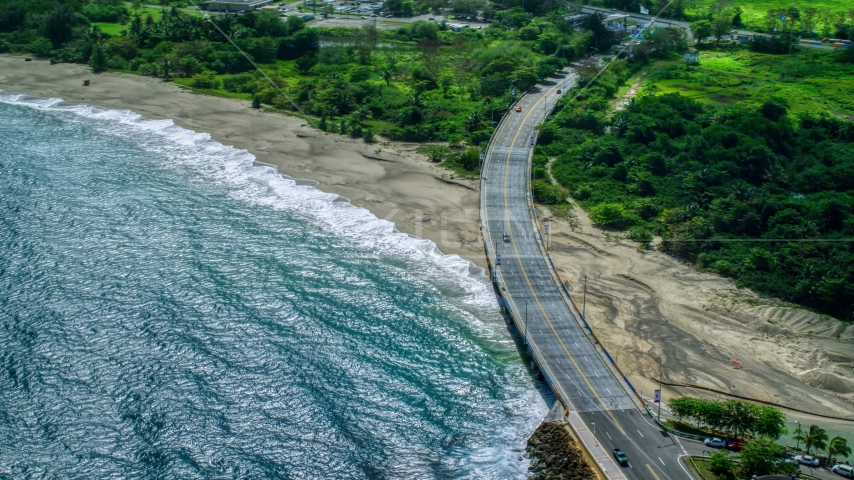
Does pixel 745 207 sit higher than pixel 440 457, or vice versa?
pixel 745 207

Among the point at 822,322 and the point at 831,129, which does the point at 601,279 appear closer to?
the point at 822,322

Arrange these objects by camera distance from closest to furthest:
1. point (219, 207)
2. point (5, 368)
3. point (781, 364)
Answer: point (5, 368), point (781, 364), point (219, 207)

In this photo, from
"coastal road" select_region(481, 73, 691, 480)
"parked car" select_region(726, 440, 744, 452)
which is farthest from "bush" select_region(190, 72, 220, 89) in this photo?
"parked car" select_region(726, 440, 744, 452)

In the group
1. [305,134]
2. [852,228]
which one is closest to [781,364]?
[852,228]

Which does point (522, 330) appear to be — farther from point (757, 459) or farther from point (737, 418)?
point (757, 459)

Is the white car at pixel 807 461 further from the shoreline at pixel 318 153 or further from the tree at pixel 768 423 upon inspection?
the shoreline at pixel 318 153

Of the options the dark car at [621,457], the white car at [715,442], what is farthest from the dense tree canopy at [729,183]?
the dark car at [621,457]

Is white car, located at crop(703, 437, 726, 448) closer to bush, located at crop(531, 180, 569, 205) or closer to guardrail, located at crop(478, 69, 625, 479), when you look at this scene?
guardrail, located at crop(478, 69, 625, 479)
